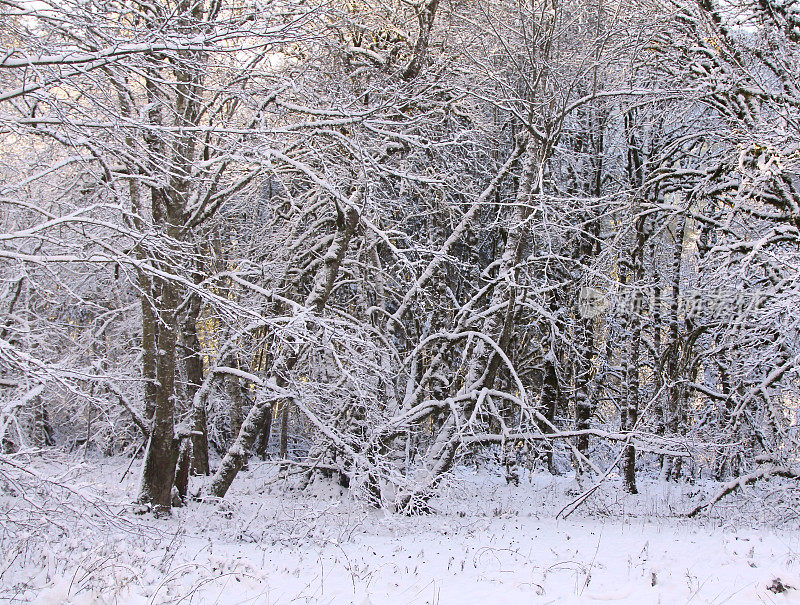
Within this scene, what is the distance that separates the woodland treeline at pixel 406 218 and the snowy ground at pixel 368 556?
97 cm

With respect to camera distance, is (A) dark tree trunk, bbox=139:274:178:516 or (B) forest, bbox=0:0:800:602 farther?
(A) dark tree trunk, bbox=139:274:178:516

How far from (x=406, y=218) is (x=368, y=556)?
7372mm

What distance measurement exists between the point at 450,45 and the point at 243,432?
344 inches

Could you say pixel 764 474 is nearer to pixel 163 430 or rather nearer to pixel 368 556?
pixel 368 556

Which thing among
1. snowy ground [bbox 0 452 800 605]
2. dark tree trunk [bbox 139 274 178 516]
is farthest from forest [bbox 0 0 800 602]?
snowy ground [bbox 0 452 800 605]

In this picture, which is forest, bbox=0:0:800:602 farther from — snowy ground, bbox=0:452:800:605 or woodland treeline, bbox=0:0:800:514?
snowy ground, bbox=0:452:800:605

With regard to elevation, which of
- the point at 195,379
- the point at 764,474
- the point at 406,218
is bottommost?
the point at 764,474

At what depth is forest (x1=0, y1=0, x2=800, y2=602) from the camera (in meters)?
7.28

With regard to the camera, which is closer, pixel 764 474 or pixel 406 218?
pixel 764 474

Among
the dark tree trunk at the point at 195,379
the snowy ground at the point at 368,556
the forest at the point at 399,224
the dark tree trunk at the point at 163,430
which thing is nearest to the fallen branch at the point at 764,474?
the forest at the point at 399,224

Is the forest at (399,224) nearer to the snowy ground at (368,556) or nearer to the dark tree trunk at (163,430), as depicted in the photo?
the dark tree trunk at (163,430)

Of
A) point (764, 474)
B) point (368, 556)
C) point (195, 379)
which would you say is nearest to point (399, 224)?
point (195, 379)

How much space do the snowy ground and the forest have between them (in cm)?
37

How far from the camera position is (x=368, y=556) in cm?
712
